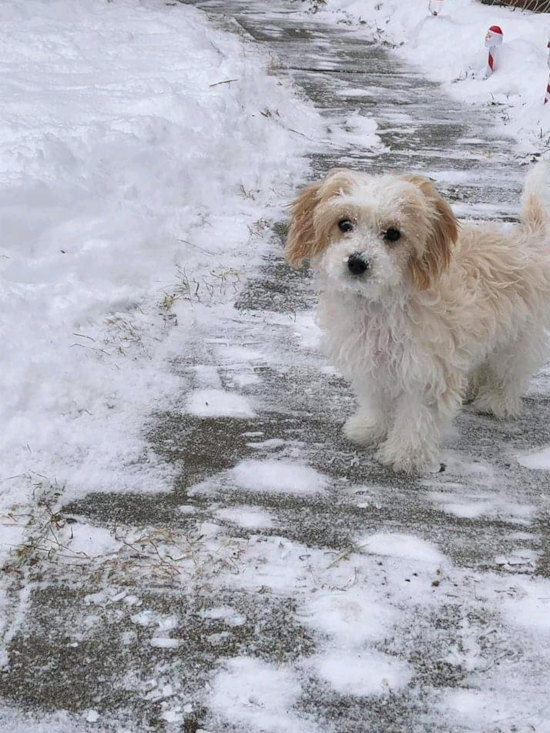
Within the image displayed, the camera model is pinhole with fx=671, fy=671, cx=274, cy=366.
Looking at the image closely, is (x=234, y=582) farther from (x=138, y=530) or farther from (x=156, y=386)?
(x=156, y=386)

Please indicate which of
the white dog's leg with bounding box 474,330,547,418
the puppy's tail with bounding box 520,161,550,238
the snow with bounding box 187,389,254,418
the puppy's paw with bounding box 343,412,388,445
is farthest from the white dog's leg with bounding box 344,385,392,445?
the puppy's tail with bounding box 520,161,550,238

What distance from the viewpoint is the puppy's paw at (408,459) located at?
10.2ft

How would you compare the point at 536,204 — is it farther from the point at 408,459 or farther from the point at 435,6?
the point at 435,6

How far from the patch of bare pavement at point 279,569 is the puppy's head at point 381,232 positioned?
37.2 inches

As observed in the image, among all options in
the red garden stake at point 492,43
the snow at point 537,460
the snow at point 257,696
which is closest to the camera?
the snow at point 257,696

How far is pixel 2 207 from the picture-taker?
4.38 metres

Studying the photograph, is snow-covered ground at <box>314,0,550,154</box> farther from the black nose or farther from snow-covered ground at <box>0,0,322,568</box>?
the black nose

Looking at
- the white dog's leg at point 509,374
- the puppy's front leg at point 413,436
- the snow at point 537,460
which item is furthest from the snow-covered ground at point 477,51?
the puppy's front leg at point 413,436

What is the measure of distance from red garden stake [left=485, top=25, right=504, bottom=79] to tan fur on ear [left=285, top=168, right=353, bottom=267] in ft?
24.9

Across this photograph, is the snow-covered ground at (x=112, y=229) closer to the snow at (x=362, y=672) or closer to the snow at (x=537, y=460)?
the snow at (x=362, y=672)

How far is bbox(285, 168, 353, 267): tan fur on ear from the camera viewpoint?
112 inches

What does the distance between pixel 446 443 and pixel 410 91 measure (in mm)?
7278

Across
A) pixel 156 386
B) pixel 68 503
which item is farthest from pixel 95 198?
pixel 68 503

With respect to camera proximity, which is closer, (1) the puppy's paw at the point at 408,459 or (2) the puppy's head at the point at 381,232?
(2) the puppy's head at the point at 381,232
